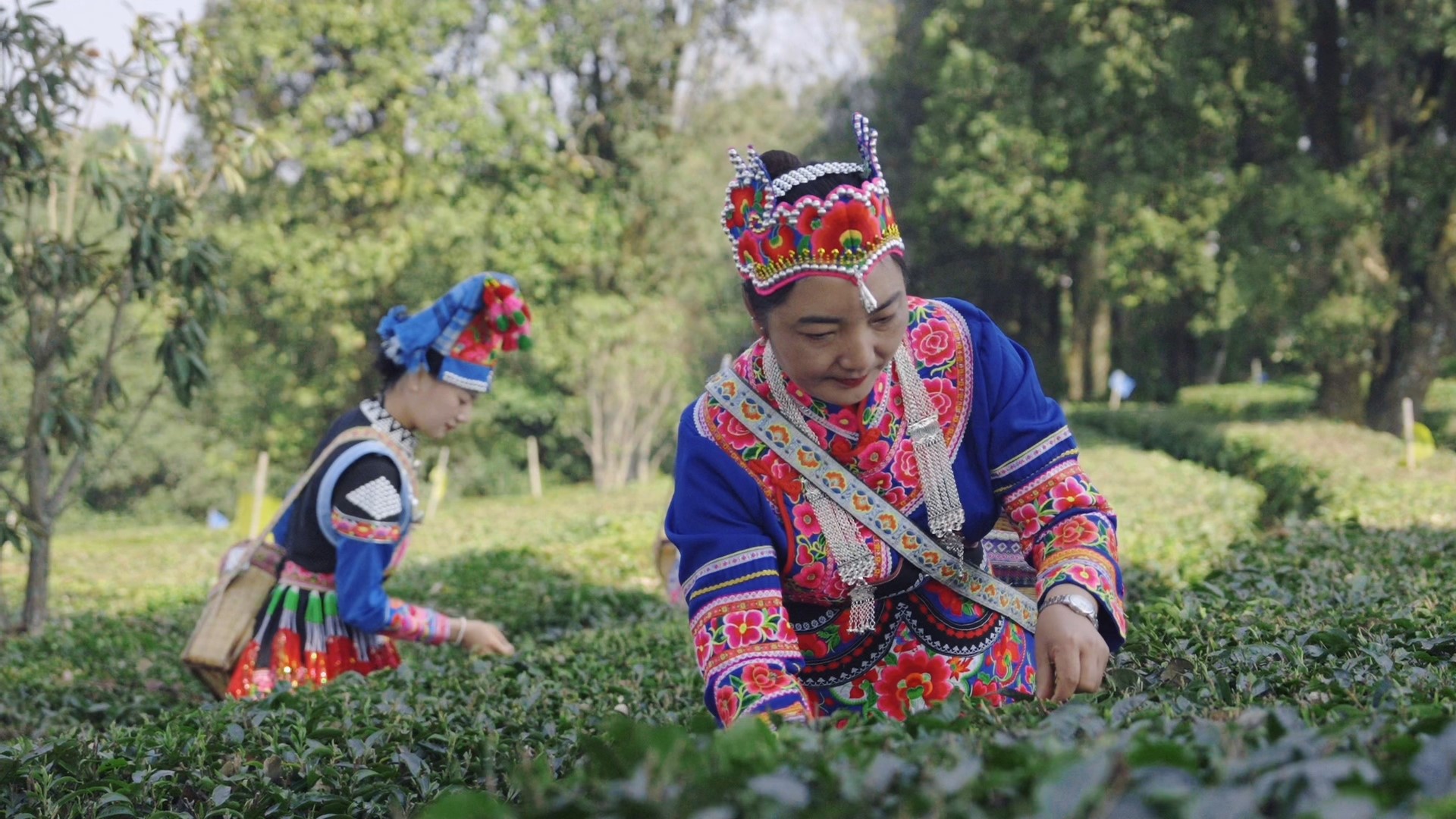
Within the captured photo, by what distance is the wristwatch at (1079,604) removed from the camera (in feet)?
7.81

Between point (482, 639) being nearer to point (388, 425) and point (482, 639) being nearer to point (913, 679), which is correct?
point (388, 425)

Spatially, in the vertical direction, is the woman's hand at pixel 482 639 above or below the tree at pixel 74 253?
below

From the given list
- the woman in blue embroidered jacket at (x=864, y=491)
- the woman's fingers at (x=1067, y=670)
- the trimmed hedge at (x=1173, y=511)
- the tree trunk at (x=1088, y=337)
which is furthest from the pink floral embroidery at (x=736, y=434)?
the tree trunk at (x=1088, y=337)

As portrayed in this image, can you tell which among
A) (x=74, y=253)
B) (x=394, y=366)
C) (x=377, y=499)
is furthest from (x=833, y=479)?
(x=74, y=253)

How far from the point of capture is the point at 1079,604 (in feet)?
7.81

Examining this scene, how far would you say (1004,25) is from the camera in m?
23.0

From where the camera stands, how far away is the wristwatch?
2381mm

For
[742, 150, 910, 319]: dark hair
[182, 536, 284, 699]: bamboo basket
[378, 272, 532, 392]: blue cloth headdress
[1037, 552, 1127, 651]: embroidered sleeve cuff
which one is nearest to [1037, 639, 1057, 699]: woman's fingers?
[1037, 552, 1127, 651]: embroidered sleeve cuff

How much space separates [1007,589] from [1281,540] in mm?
4182

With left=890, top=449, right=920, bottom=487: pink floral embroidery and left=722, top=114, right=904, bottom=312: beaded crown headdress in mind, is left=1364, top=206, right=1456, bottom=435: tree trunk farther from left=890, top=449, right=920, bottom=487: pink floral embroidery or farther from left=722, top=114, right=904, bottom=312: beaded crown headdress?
left=722, top=114, right=904, bottom=312: beaded crown headdress

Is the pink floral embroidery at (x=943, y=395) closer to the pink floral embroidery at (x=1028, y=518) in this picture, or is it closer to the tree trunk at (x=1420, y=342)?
the pink floral embroidery at (x=1028, y=518)

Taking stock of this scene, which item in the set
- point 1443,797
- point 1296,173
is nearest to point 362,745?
point 1443,797

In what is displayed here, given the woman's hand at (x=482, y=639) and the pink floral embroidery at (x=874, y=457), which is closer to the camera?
the pink floral embroidery at (x=874, y=457)

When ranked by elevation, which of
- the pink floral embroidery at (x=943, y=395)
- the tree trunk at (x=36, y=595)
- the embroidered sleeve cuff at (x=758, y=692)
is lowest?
the tree trunk at (x=36, y=595)
